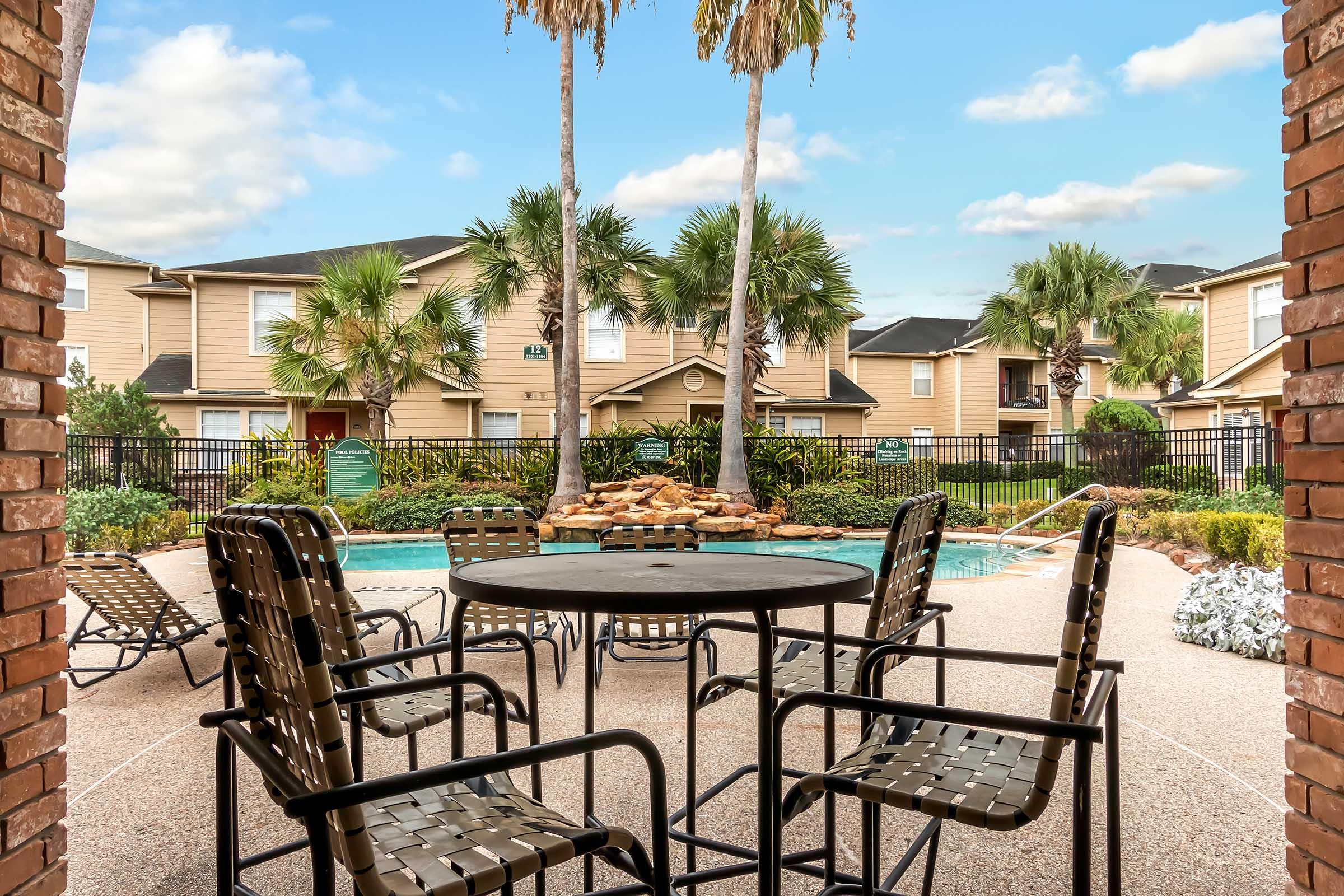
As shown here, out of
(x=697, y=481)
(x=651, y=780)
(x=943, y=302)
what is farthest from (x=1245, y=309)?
(x=943, y=302)

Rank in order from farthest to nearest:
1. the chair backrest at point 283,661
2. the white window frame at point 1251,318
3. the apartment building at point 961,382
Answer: the apartment building at point 961,382
the white window frame at point 1251,318
the chair backrest at point 283,661

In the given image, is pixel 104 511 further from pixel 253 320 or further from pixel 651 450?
pixel 253 320

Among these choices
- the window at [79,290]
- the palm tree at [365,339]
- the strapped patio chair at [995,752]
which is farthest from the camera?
the window at [79,290]

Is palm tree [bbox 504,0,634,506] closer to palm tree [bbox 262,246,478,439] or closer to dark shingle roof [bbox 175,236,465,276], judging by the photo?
palm tree [bbox 262,246,478,439]

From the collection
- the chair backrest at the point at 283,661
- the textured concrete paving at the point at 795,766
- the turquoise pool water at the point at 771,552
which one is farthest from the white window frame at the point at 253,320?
the chair backrest at the point at 283,661

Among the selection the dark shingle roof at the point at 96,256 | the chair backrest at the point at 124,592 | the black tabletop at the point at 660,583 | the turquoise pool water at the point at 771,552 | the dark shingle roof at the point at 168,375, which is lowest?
the turquoise pool water at the point at 771,552

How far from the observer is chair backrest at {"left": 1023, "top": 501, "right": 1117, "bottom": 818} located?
174 cm

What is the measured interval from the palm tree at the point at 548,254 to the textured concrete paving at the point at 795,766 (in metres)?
12.4

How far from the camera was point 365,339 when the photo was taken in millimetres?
16312

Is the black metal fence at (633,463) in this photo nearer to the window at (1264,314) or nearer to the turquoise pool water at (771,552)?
the window at (1264,314)

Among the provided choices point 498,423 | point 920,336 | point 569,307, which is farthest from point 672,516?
point 920,336

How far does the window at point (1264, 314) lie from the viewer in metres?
18.6

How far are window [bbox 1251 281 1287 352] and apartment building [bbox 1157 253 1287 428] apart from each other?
0.04 ft

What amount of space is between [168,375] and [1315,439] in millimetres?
23366
